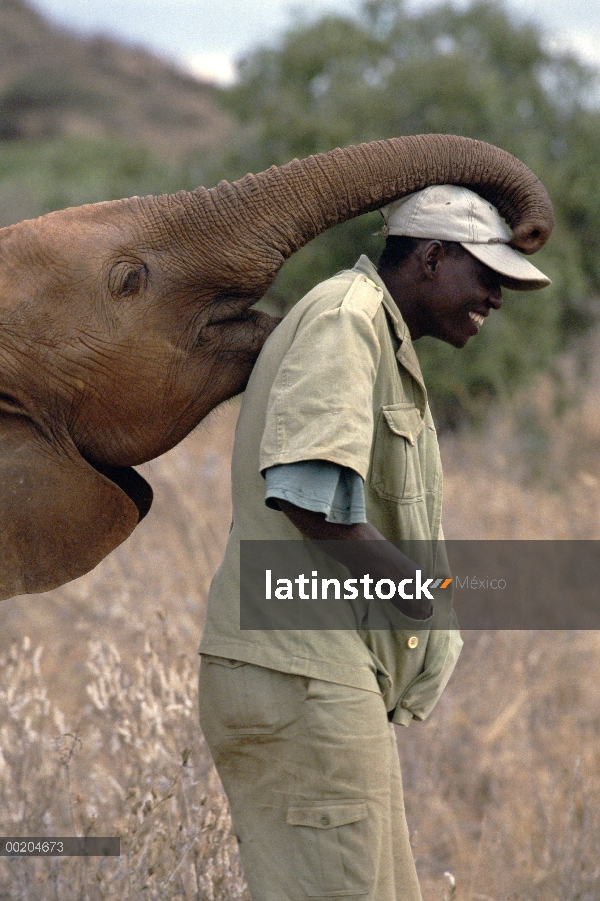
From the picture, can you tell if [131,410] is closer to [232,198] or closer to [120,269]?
[120,269]

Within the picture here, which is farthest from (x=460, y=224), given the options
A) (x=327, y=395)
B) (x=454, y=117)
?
(x=454, y=117)

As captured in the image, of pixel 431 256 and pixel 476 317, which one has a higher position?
pixel 431 256

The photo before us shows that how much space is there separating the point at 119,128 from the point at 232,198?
157 feet

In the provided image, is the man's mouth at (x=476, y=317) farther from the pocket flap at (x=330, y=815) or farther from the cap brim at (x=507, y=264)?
the pocket flap at (x=330, y=815)

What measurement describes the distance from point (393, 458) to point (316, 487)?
0.31 metres

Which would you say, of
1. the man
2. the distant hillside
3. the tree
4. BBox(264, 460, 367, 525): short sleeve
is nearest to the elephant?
the man

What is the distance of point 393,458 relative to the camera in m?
2.38

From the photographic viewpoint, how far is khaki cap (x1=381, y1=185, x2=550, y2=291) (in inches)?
96.3

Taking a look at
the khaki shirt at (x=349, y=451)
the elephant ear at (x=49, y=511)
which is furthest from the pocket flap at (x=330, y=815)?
the elephant ear at (x=49, y=511)
